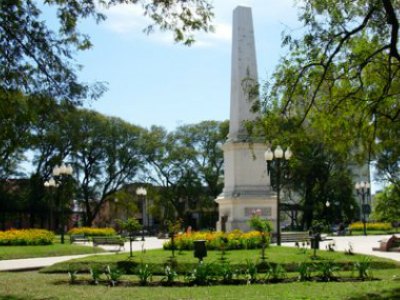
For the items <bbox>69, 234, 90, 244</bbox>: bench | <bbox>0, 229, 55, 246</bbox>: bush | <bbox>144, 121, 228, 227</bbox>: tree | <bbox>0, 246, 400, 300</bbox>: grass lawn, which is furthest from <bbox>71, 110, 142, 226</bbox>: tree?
<bbox>0, 246, 400, 300</bbox>: grass lawn

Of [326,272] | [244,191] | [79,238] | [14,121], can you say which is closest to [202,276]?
[326,272]

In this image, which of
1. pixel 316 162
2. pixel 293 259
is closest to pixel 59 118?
pixel 293 259

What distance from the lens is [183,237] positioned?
25859 millimetres

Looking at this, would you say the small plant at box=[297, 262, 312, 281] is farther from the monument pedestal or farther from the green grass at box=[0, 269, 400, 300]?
the monument pedestal

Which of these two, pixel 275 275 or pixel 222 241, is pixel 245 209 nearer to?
pixel 222 241

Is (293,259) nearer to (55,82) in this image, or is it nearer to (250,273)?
(250,273)

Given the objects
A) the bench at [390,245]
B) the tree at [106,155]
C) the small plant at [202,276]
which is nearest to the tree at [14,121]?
the small plant at [202,276]

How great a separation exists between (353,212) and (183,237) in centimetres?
4768

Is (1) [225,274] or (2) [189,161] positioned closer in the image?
(1) [225,274]

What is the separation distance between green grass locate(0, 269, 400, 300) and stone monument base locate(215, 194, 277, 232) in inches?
696

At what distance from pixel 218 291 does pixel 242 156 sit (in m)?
20.4

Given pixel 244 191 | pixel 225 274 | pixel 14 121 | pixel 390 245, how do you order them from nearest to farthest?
pixel 14 121, pixel 225 274, pixel 390 245, pixel 244 191

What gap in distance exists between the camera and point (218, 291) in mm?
12555

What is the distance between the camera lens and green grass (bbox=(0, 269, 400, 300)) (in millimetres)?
11391
